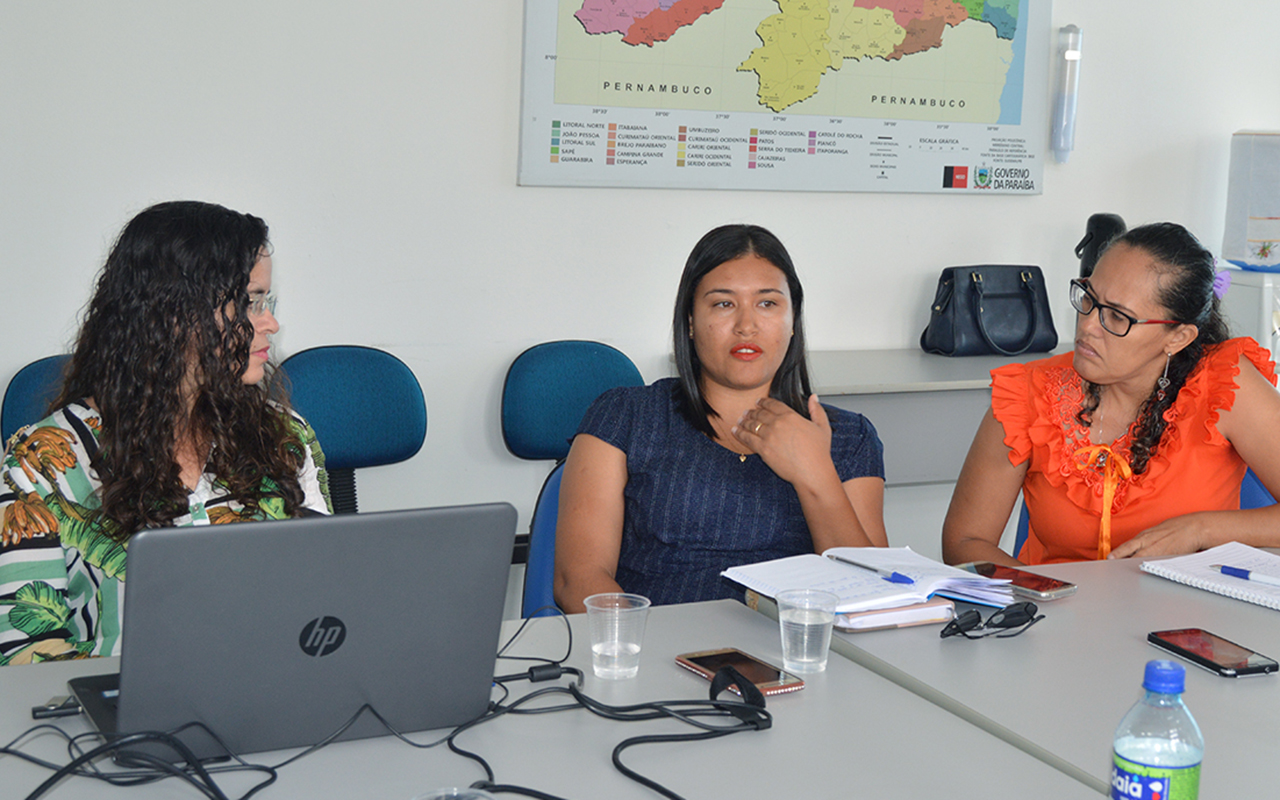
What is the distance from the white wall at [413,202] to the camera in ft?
Result: 8.93

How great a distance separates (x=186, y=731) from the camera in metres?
1.02

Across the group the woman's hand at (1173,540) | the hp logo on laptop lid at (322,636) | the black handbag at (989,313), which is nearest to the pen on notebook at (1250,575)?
the woman's hand at (1173,540)

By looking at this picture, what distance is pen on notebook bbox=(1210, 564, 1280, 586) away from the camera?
1.73 m

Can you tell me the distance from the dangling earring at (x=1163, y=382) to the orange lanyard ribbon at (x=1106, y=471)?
0.13 m

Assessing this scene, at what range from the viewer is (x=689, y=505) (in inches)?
78.3

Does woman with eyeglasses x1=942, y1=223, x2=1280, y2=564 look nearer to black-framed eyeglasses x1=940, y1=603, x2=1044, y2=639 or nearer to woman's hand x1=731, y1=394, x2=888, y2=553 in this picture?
woman's hand x1=731, y1=394, x2=888, y2=553

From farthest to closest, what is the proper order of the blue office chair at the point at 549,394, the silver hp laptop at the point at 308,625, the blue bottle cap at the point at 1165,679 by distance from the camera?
the blue office chair at the point at 549,394 → the silver hp laptop at the point at 308,625 → the blue bottle cap at the point at 1165,679

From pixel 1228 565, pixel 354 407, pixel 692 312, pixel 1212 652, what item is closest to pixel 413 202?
pixel 354 407

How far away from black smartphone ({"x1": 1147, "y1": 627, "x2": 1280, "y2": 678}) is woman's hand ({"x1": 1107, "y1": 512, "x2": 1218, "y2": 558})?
42 cm

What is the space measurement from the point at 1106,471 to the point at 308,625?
61.7 inches

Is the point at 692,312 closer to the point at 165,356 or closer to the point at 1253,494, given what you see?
the point at 165,356

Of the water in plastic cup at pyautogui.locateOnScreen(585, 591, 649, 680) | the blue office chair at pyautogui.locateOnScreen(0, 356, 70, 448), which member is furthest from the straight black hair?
the blue office chair at pyautogui.locateOnScreen(0, 356, 70, 448)

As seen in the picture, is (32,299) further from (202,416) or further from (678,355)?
(678,355)

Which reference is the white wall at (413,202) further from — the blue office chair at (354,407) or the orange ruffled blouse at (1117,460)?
the orange ruffled blouse at (1117,460)
